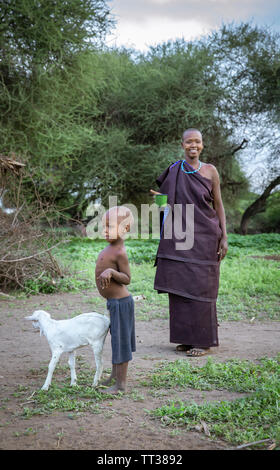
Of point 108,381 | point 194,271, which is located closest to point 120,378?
point 108,381

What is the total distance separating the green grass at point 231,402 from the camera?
8.62ft

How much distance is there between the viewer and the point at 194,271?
453 cm

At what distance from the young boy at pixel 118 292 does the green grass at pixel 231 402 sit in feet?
1.18

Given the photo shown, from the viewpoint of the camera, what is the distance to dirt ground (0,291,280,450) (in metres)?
2.49

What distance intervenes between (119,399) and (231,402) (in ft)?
2.50

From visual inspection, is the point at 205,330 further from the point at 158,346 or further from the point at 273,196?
the point at 273,196

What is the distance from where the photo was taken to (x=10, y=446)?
2.43 metres

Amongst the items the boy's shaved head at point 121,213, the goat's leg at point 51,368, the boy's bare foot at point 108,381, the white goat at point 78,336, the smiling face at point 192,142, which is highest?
the smiling face at point 192,142

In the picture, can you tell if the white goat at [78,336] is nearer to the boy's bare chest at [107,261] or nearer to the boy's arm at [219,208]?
the boy's bare chest at [107,261]

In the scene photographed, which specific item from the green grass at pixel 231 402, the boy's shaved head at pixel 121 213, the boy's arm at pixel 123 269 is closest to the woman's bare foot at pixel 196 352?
the green grass at pixel 231 402

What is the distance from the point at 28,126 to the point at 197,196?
9024mm

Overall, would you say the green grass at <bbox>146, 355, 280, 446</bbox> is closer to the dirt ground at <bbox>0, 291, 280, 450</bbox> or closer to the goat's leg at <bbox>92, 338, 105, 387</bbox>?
the dirt ground at <bbox>0, 291, 280, 450</bbox>

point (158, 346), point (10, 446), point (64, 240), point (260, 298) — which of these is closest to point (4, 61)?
point (64, 240)

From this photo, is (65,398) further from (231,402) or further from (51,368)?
(231,402)
